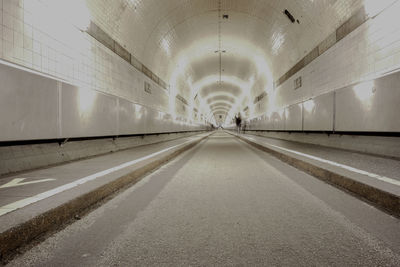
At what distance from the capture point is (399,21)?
5.16m

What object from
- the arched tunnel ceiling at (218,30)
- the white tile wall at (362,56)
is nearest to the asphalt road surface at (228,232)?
the white tile wall at (362,56)

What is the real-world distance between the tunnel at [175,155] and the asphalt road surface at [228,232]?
1 cm

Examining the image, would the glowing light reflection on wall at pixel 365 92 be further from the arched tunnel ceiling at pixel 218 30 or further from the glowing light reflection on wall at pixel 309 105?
the glowing light reflection on wall at pixel 309 105

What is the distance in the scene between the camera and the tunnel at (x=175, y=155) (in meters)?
1.83

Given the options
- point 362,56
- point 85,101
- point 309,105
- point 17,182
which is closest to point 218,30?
point 309,105

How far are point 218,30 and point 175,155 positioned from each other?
9.47 metres

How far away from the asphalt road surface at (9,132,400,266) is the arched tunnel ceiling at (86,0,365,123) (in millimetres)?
6518

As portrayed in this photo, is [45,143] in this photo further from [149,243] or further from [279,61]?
[279,61]

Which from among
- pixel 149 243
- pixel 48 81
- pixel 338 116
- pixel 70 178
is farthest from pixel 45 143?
pixel 338 116

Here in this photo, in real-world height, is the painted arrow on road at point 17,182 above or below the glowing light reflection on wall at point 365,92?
below

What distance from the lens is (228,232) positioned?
6.72 feet

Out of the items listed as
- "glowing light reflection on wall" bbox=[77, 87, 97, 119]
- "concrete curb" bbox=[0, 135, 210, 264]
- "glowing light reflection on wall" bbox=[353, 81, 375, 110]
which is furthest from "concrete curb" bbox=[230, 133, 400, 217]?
"glowing light reflection on wall" bbox=[77, 87, 97, 119]

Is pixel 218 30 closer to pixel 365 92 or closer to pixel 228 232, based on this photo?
pixel 365 92

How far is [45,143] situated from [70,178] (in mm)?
1880
